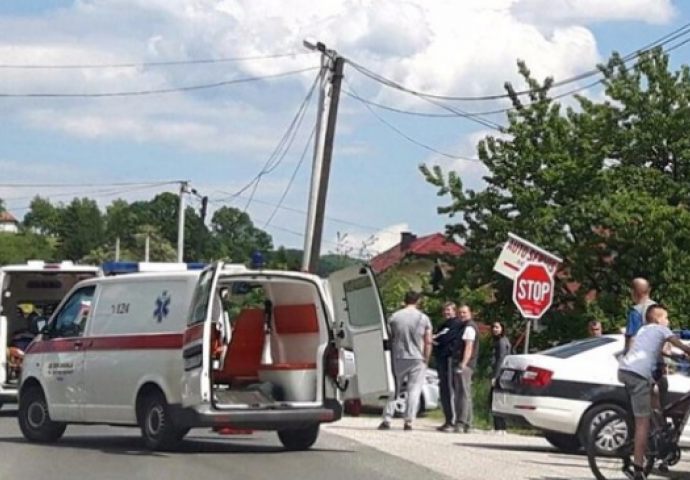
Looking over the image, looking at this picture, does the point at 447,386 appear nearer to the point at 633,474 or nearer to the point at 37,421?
the point at 37,421

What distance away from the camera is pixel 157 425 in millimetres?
16141

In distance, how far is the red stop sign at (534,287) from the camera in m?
21.6

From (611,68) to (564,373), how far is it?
2035 cm

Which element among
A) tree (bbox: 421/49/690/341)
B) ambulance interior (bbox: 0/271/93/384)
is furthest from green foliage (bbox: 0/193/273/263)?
ambulance interior (bbox: 0/271/93/384)

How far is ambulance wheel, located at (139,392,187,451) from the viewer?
Result: 1595 centimetres

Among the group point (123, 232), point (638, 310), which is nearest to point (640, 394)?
point (638, 310)

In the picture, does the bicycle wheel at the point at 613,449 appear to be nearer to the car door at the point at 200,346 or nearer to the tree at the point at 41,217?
the car door at the point at 200,346

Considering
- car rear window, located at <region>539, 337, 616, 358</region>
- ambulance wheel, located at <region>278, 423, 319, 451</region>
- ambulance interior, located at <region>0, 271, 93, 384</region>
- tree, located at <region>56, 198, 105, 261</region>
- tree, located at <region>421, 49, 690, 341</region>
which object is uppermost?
tree, located at <region>56, 198, 105, 261</region>

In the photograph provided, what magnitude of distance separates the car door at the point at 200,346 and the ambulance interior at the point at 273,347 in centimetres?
57

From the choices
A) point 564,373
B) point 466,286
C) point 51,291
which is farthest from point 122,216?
point 564,373

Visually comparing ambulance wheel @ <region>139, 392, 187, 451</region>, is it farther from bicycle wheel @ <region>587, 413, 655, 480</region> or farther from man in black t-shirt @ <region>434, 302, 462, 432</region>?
man in black t-shirt @ <region>434, 302, 462, 432</region>

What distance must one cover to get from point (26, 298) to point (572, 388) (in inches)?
441

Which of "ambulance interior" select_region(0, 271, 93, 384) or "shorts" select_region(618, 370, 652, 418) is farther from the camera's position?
"ambulance interior" select_region(0, 271, 93, 384)

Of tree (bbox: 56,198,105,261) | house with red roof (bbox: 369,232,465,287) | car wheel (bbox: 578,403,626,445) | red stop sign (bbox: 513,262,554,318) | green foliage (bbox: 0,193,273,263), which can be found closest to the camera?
Answer: car wheel (bbox: 578,403,626,445)
